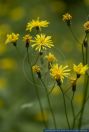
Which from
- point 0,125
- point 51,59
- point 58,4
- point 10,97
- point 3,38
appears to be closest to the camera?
point 51,59

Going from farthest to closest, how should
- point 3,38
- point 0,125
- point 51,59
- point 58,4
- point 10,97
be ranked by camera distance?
point 58,4
point 3,38
point 10,97
point 0,125
point 51,59

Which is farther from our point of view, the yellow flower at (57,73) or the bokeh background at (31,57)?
the bokeh background at (31,57)

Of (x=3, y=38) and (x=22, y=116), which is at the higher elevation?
(x=3, y=38)

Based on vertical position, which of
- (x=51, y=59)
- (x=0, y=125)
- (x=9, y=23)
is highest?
(x=9, y=23)

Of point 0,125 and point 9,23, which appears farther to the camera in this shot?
point 9,23

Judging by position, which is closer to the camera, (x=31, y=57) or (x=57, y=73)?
(x=57, y=73)

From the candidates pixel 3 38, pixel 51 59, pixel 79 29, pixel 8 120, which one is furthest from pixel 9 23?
pixel 51 59

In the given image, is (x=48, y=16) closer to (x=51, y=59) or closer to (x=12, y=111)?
(x=12, y=111)

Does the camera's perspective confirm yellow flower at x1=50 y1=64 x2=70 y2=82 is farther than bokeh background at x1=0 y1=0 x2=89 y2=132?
No
